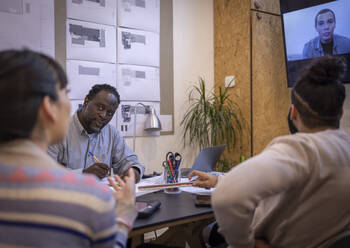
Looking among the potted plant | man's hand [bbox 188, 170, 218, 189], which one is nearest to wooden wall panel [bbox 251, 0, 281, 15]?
the potted plant

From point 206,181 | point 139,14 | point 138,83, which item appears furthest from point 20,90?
point 139,14

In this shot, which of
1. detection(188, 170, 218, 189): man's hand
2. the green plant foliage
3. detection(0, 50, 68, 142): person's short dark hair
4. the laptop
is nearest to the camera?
detection(0, 50, 68, 142): person's short dark hair

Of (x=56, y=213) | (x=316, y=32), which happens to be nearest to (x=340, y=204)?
(x=56, y=213)

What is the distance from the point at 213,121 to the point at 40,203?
287 centimetres

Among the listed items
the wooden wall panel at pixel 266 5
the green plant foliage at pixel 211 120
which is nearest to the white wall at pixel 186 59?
the green plant foliage at pixel 211 120

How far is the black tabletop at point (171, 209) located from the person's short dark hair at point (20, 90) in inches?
25.8

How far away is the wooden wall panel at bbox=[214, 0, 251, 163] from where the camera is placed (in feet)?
11.1

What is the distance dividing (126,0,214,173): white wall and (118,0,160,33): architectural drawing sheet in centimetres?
27

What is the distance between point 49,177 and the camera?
0.70 metres

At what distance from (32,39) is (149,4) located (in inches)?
50.8

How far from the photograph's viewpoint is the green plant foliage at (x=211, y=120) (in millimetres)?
3439

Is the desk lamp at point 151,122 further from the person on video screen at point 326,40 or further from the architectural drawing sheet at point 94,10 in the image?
the person on video screen at point 326,40

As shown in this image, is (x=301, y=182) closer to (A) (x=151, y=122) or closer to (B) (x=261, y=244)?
(B) (x=261, y=244)

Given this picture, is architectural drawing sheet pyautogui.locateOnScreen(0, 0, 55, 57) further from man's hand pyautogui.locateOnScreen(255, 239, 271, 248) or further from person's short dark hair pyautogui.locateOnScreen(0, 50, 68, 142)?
man's hand pyautogui.locateOnScreen(255, 239, 271, 248)
